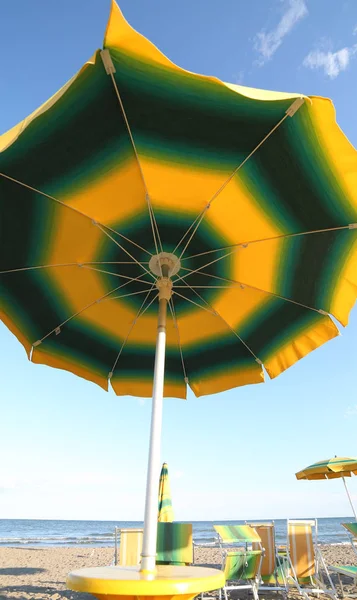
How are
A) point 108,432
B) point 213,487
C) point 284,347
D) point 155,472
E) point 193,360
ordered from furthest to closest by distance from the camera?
point 213,487 → point 108,432 → point 193,360 → point 284,347 → point 155,472

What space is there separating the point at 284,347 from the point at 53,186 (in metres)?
2.53

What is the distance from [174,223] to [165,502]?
5.01 m

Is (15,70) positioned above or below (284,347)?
above

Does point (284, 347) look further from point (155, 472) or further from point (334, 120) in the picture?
point (334, 120)

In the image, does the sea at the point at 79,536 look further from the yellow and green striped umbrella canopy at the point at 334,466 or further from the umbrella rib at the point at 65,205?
the umbrella rib at the point at 65,205

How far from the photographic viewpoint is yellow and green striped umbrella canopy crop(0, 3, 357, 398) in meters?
1.97

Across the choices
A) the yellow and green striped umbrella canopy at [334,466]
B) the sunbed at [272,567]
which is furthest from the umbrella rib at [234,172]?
the yellow and green striped umbrella canopy at [334,466]

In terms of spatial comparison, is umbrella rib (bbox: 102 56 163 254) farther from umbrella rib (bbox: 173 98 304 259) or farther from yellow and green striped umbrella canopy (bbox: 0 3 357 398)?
umbrella rib (bbox: 173 98 304 259)

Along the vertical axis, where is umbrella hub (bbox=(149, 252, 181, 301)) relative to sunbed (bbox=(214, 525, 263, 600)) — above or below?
above

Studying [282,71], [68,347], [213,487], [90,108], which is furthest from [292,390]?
[213,487]

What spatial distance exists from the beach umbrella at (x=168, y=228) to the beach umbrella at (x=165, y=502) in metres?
2.79

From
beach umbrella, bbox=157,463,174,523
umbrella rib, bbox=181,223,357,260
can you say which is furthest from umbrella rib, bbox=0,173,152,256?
beach umbrella, bbox=157,463,174,523

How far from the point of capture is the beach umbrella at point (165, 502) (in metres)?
5.89

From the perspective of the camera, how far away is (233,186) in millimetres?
2504
